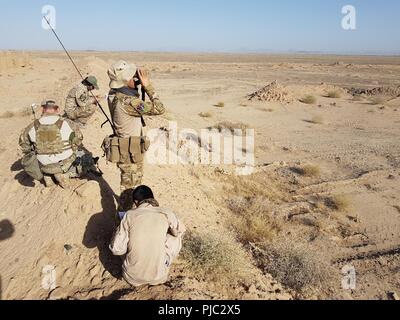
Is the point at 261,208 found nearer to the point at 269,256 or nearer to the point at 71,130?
the point at 269,256

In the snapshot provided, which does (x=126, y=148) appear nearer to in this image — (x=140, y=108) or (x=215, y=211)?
(x=140, y=108)

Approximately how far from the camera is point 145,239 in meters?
3.07

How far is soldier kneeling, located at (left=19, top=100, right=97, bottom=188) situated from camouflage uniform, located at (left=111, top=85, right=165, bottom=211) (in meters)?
1.14

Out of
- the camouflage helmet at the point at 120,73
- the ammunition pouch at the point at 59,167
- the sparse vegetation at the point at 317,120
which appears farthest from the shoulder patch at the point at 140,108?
the sparse vegetation at the point at 317,120

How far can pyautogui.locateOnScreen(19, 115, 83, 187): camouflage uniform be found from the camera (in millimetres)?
4621

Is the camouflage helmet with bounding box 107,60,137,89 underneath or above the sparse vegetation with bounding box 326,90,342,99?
above

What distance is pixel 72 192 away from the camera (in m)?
4.93

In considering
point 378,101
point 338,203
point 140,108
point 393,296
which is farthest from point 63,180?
point 378,101

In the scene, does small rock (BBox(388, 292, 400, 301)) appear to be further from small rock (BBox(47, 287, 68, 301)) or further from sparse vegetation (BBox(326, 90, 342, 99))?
sparse vegetation (BBox(326, 90, 342, 99))

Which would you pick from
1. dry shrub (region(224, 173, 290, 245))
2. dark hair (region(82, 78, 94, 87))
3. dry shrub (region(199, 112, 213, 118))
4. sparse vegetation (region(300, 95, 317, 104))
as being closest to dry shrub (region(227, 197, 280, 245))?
dry shrub (region(224, 173, 290, 245))

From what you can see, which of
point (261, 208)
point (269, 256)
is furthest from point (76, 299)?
point (261, 208)

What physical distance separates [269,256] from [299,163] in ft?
16.4

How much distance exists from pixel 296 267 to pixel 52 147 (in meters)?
3.40
